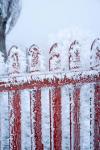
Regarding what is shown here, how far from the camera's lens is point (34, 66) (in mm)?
2537

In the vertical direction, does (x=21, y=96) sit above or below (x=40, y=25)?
below

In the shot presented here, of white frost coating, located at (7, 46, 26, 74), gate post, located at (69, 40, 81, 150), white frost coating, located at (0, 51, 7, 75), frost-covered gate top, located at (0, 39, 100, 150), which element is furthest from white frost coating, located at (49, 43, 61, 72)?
white frost coating, located at (0, 51, 7, 75)

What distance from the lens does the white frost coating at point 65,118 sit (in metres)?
2.71

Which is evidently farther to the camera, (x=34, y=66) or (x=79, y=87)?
(x=79, y=87)

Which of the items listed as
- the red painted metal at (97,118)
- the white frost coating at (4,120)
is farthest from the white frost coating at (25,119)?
the red painted metal at (97,118)

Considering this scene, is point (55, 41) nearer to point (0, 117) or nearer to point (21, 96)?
point (21, 96)

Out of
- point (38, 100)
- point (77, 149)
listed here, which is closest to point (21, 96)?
point (38, 100)

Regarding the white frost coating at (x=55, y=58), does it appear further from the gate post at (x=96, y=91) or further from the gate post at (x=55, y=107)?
the gate post at (x=96, y=91)

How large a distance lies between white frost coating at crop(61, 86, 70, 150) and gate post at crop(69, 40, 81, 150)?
0.03m

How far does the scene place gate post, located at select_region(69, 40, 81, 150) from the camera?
2.72 m

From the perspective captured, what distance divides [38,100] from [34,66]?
23cm

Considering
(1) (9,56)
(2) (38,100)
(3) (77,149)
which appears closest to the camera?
(1) (9,56)

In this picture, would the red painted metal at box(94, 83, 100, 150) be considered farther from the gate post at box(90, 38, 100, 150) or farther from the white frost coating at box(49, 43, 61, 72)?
the white frost coating at box(49, 43, 61, 72)

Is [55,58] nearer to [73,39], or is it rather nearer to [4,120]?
[73,39]
